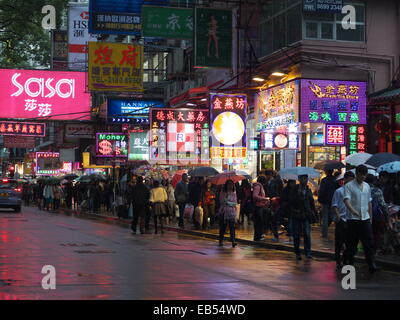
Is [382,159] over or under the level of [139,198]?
over

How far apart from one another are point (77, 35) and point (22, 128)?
751cm

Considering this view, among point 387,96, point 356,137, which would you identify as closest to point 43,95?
point 356,137

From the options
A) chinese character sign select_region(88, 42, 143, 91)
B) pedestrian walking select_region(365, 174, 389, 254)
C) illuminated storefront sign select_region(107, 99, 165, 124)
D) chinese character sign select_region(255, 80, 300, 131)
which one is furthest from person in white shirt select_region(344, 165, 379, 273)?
illuminated storefront sign select_region(107, 99, 165, 124)

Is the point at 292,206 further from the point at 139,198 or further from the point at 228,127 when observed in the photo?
the point at 228,127

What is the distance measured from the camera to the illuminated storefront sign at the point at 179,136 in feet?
112

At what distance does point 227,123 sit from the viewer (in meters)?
31.7

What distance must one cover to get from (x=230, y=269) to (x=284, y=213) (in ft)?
14.3

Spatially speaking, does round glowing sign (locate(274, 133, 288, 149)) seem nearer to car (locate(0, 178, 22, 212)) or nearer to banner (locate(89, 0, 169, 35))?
banner (locate(89, 0, 169, 35))

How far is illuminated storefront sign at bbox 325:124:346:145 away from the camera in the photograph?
95.0ft

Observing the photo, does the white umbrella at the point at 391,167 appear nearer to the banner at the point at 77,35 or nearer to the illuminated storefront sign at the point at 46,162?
the banner at the point at 77,35

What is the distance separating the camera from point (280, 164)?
33312mm

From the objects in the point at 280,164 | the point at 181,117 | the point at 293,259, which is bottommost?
the point at 293,259
